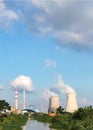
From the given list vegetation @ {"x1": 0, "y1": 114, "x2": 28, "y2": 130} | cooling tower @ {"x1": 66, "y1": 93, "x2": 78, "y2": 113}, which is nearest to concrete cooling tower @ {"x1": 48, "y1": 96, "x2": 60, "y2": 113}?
cooling tower @ {"x1": 66, "y1": 93, "x2": 78, "y2": 113}

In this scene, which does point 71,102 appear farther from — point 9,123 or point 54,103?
point 9,123

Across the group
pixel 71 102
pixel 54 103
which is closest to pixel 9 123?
pixel 71 102

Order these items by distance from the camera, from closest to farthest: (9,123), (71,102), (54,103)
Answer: (9,123) → (71,102) → (54,103)

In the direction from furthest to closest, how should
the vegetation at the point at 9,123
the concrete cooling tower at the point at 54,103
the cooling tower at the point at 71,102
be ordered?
the concrete cooling tower at the point at 54,103, the cooling tower at the point at 71,102, the vegetation at the point at 9,123

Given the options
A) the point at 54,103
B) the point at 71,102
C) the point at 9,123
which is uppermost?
the point at 54,103

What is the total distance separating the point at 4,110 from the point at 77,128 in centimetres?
6656

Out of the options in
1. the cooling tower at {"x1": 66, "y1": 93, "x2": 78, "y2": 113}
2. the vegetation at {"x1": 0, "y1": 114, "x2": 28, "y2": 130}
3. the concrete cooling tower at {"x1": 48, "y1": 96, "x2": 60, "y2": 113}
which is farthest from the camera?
the concrete cooling tower at {"x1": 48, "y1": 96, "x2": 60, "y2": 113}

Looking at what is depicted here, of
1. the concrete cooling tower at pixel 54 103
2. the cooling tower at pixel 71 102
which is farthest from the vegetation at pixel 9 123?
the concrete cooling tower at pixel 54 103

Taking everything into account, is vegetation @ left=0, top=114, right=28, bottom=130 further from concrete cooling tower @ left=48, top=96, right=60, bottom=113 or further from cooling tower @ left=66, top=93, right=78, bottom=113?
concrete cooling tower @ left=48, top=96, right=60, bottom=113

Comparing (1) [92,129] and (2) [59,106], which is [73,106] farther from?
(1) [92,129]

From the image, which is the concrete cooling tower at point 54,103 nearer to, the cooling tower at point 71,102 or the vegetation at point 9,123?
the cooling tower at point 71,102

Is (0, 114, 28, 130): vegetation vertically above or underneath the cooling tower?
underneath

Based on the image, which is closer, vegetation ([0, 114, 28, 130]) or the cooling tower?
vegetation ([0, 114, 28, 130])

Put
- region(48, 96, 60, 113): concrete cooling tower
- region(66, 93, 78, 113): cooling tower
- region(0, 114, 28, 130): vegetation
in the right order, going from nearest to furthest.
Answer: region(0, 114, 28, 130): vegetation < region(66, 93, 78, 113): cooling tower < region(48, 96, 60, 113): concrete cooling tower
